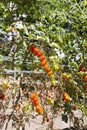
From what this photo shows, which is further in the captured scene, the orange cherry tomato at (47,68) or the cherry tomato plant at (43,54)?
the cherry tomato plant at (43,54)

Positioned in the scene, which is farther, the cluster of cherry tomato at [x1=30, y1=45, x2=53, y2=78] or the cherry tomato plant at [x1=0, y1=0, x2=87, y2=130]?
the cherry tomato plant at [x1=0, y1=0, x2=87, y2=130]

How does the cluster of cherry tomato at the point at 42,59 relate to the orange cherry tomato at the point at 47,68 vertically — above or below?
above

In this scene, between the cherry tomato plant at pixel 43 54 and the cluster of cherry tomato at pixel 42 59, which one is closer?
the cluster of cherry tomato at pixel 42 59

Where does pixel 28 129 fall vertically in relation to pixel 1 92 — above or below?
below

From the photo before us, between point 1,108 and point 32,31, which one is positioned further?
point 1,108

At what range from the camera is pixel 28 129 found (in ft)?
12.0

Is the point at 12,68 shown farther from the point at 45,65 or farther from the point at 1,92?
the point at 45,65

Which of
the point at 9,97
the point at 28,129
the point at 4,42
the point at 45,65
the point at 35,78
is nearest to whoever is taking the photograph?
the point at 45,65

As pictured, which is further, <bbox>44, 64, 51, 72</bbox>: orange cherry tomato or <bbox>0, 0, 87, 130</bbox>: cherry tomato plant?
<bbox>0, 0, 87, 130</bbox>: cherry tomato plant

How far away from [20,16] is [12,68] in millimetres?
335

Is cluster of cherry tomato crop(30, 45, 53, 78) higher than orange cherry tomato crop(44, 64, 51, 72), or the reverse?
cluster of cherry tomato crop(30, 45, 53, 78)

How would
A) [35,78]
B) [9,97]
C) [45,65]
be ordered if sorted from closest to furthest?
[45,65] < [35,78] < [9,97]

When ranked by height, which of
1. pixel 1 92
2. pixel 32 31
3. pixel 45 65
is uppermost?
pixel 32 31

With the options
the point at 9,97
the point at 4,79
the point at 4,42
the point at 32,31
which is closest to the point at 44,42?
the point at 32,31
